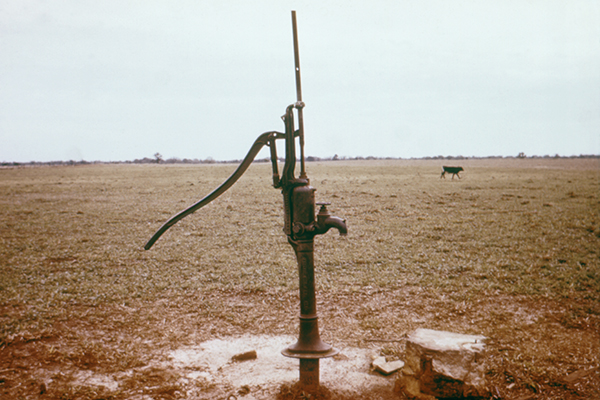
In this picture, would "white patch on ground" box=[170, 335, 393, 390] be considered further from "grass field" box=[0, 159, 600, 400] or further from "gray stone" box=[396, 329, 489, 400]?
"gray stone" box=[396, 329, 489, 400]

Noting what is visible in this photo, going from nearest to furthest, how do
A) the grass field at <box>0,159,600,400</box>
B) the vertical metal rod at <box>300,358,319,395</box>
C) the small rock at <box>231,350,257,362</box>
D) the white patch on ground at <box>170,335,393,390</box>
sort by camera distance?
the vertical metal rod at <box>300,358,319,395</box> < the white patch on ground at <box>170,335,393,390</box> < the grass field at <box>0,159,600,400</box> < the small rock at <box>231,350,257,362</box>

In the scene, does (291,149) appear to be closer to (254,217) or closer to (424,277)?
(424,277)

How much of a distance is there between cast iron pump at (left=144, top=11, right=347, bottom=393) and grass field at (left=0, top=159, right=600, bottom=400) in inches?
28.2

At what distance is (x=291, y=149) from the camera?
2.84 metres

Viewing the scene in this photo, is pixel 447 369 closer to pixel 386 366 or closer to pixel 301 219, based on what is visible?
pixel 386 366

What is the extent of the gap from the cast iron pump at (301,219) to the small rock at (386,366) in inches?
25.2

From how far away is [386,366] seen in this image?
3379 mm

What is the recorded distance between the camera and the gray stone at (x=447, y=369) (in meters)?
2.79

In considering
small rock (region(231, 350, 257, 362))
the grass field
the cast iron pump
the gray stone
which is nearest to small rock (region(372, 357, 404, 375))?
the grass field

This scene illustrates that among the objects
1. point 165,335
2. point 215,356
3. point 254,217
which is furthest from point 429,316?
point 254,217

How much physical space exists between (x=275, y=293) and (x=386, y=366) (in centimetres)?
245

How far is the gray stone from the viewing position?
110 inches

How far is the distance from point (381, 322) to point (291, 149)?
252 centimetres

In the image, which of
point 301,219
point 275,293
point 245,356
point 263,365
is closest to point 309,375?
point 263,365
